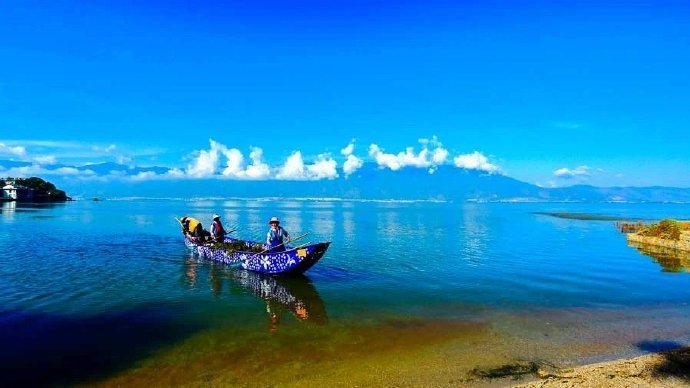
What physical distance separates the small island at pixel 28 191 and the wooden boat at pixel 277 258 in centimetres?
14253

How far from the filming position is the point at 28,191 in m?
146

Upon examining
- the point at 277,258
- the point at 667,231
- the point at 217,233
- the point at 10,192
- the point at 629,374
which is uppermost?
the point at 10,192

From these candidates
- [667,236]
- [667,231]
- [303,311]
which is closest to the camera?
[303,311]

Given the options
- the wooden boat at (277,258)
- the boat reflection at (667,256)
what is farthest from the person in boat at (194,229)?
the boat reflection at (667,256)

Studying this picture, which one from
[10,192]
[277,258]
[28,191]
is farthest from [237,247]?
[28,191]

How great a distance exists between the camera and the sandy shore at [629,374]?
976cm

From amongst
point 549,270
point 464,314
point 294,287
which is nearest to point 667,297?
point 549,270

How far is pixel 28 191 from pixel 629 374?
175m

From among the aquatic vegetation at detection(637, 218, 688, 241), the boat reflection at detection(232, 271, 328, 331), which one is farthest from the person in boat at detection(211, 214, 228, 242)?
the aquatic vegetation at detection(637, 218, 688, 241)

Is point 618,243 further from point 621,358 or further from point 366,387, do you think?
point 366,387

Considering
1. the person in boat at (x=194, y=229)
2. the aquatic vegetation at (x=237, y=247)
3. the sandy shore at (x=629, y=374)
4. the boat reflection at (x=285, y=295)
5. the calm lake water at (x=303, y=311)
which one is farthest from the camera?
the person in boat at (x=194, y=229)

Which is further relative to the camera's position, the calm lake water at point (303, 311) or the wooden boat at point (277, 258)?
the wooden boat at point (277, 258)

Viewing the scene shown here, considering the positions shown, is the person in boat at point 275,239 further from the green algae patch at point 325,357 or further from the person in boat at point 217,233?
the green algae patch at point 325,357

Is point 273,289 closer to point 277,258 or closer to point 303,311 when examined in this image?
point 277,258
